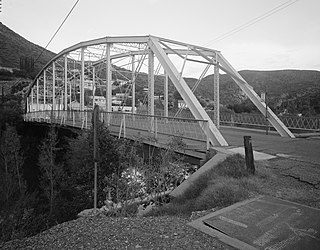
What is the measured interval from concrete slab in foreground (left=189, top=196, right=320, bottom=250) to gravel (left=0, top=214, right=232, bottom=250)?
0.24 meters

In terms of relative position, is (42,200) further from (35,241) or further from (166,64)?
(35,241)

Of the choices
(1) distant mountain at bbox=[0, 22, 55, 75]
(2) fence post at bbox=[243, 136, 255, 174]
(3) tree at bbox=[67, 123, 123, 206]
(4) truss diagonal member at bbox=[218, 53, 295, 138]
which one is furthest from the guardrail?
(1) distant mountain at bbox=[0, 22, 55, 75]

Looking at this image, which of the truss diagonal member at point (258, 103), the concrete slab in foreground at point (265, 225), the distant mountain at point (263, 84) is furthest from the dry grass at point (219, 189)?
the distant mountain at point (263, 84)

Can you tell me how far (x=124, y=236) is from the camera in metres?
3.24

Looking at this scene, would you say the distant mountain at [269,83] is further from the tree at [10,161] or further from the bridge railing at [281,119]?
the tree at [10,161]

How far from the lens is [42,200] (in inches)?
729

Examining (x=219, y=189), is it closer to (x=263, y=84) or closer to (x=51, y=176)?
(x=51, y=176)

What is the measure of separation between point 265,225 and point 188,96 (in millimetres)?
6196

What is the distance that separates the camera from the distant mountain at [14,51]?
2892 inches

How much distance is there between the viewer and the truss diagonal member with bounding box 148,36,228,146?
7820 millimetres

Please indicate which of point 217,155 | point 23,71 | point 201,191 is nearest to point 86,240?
point 201,191

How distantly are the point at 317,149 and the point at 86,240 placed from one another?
7.89 meters

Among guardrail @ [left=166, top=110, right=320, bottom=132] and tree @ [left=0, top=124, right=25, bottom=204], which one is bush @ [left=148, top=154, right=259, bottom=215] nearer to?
guardrail @ [left=166, top=110, right=320, bottom=132]

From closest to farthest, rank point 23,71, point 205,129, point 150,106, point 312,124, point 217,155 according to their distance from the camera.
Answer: point 217,155 < point 205,129 < point 150,106 < point 312,124 < point 23,71
